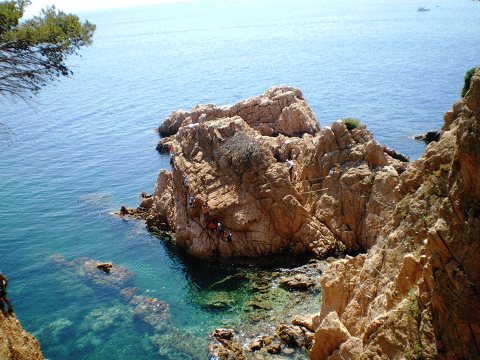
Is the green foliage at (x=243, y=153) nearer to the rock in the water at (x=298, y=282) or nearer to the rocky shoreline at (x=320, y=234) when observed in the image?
the rocky shoreline at (x=320, y=234)

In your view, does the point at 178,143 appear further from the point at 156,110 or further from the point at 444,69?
the point at 444,69

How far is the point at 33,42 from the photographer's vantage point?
19312 mm

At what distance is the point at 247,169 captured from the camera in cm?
2961

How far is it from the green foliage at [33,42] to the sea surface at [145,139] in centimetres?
883

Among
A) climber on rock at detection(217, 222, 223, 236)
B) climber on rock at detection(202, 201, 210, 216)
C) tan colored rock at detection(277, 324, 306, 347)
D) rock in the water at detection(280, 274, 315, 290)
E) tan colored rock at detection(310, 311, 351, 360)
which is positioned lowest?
rock in the water at detection(280, 274, 315, 290)

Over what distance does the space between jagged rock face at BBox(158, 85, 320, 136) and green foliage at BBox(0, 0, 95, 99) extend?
18846 mm

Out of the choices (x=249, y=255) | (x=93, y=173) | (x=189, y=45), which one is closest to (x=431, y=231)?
(x=249, y=255)

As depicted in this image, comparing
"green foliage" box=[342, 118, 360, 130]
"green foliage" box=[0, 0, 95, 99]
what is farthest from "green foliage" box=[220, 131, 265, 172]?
"green foliage" box=[0, 0, 95, 99]

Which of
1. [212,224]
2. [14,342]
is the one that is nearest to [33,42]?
[14,342]

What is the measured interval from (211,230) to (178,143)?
30.5 feet

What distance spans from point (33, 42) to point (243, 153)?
582 inches

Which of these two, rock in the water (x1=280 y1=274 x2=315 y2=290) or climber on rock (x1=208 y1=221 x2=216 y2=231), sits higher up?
climber on rock (x1=208 y1=221 x2=216 y2=231)

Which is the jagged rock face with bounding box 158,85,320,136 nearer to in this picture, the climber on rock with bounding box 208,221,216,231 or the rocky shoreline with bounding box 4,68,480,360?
the rocky shoreline with bounding box 4,68,480,360

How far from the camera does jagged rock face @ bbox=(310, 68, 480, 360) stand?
1075 cm
